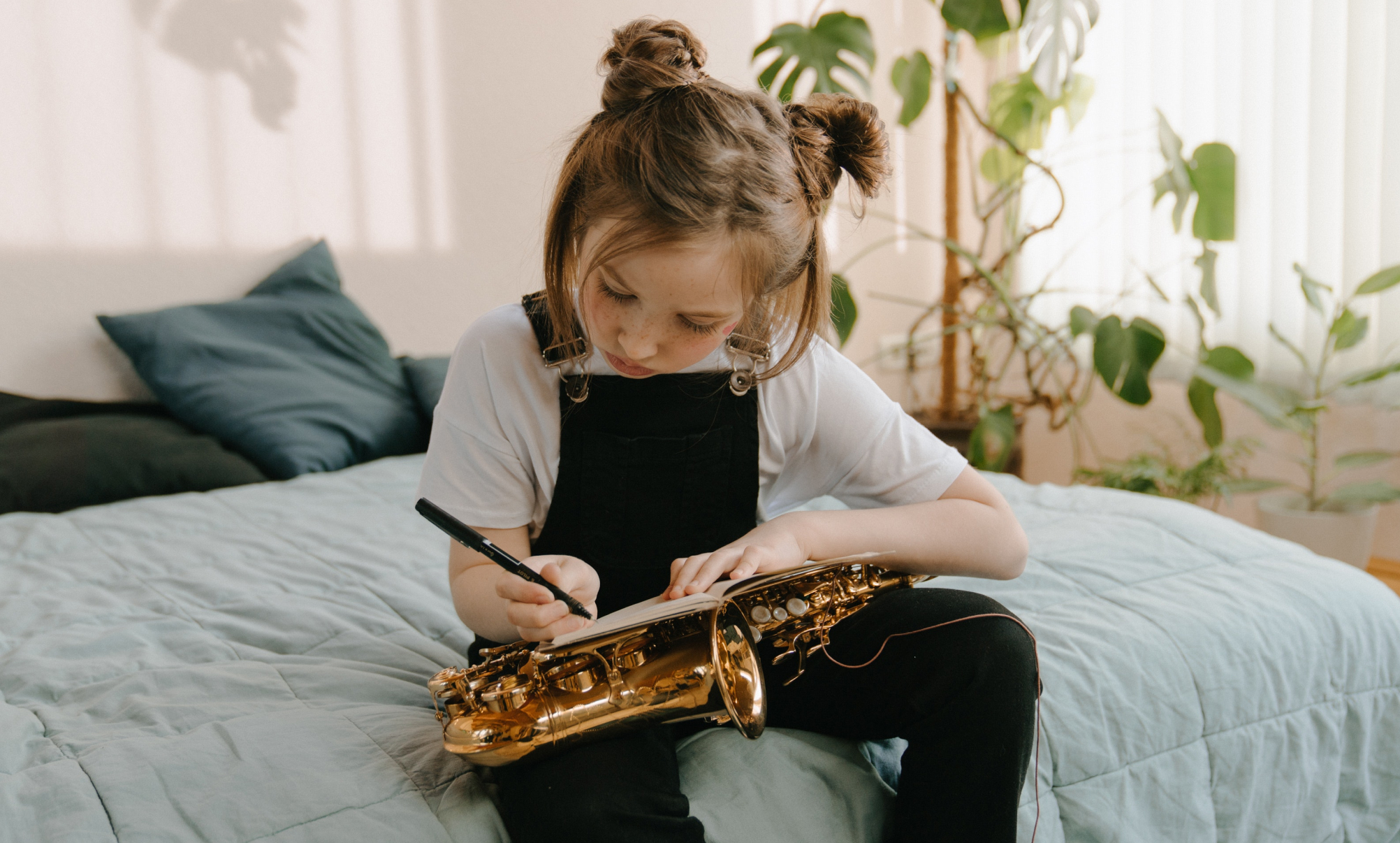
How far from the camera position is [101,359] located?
214 cm

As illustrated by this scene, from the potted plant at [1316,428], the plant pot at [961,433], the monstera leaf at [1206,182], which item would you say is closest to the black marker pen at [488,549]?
the potted plant at [1316,428]

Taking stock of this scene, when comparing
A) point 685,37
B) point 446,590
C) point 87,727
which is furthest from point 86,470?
point 685,37

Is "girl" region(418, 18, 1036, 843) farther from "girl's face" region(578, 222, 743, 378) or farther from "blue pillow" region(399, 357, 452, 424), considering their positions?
"blue pillow" region(399, 357, 452, 424)

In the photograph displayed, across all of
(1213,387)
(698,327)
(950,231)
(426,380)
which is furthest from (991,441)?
(698,327)

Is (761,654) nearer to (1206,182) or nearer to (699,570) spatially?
(699,570)

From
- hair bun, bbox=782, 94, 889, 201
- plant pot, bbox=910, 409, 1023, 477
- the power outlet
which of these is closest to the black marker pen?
hair bun, bbox=782, 94, 889, 201

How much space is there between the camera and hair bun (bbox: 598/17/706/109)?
2.79 ft

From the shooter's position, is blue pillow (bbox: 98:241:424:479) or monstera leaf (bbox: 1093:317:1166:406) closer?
blue pillow (bbox: 98:241:424:479)

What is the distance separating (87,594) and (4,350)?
3.71ft

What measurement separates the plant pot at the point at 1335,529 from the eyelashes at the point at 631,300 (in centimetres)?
201

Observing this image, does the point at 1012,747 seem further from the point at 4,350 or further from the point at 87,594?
the point at 4,350

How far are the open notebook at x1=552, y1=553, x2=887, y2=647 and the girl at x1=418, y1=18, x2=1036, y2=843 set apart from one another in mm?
36

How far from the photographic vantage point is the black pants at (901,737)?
2.30 feet

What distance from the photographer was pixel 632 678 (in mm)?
815
